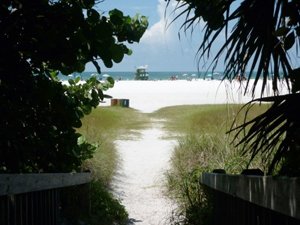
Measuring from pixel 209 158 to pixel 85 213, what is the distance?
2542 mm

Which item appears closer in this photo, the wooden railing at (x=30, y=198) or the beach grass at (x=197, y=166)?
the wooden railing at (x=30, y=198)

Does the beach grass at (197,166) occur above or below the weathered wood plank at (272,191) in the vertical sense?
below

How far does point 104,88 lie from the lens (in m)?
4.86

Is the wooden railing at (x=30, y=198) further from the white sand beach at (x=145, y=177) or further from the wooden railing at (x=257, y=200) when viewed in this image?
the white sand beach at (x=145, y=177)

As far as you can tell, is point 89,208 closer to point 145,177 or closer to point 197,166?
point 197,166

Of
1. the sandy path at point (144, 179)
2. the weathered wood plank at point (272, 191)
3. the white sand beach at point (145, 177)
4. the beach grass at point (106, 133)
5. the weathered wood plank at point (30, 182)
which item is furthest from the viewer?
the beach grass at point (106, 133)

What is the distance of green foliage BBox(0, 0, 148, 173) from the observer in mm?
2627

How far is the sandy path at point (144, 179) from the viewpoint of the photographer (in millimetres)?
7600

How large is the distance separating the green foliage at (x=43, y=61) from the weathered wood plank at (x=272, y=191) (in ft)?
3.17

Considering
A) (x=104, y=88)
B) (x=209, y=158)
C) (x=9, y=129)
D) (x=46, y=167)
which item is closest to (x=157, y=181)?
(x=209, y=158)

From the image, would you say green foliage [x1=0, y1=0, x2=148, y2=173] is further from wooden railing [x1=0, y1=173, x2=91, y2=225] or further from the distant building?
the distant building

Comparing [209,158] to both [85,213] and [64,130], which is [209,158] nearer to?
[85,213]

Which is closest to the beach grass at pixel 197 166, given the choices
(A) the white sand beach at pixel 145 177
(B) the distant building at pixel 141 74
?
(A) the white sand beach at pixel 145 177

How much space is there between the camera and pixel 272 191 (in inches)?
70.6
